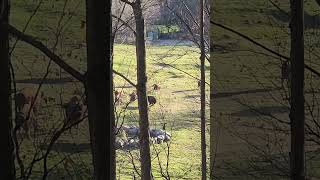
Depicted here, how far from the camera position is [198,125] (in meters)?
4.72

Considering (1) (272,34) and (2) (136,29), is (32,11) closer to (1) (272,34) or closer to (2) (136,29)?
(1) (272,34)

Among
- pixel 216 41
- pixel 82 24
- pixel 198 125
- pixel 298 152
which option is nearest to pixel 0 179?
pixel 82 24

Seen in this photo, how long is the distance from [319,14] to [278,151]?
1.55ft

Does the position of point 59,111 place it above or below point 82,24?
below

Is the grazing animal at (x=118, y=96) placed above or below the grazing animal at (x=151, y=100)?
above

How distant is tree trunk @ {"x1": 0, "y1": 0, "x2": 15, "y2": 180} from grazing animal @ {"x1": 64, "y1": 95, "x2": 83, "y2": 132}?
0.35 m

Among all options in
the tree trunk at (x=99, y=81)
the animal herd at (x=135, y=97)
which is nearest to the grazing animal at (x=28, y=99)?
the tree trunk at (x=99, y=81)

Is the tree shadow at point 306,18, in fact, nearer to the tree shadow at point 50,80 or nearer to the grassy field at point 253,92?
the grassy field at point 253,92

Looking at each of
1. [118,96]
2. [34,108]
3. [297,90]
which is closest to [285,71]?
[297,90]

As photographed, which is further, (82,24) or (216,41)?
(216,41)

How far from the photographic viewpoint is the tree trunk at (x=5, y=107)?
3.20ft

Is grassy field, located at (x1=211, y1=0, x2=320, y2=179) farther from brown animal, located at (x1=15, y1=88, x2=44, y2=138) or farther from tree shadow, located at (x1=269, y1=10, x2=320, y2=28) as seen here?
brown animal, located at (x1=15, y1=88, x2=44, y2=138)

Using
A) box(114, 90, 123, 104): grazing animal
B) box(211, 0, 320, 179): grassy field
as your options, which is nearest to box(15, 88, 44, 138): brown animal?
box(211, 0, 320, 179): grassy field

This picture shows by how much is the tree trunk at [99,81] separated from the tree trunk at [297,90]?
1.58ft
